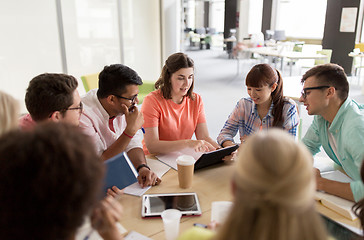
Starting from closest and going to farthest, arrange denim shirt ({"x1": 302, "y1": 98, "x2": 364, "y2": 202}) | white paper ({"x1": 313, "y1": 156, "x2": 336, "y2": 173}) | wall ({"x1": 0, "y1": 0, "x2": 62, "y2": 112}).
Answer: denim shirt ({"x1": 302, "y1": 98, "x2": 364, "y2": 202})
white paper ({"x1": 313, "y1": 156, "x2": 336, "y2": 173})
wall ({"x1": 0, "y1": 0, "x2": 62, "y2": 112})

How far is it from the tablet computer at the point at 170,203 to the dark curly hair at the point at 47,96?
61 cm

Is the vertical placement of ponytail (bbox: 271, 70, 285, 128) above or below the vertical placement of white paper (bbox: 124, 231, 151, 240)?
above

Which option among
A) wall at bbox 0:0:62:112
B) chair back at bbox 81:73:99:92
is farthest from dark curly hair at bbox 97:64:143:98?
wall at bbox 0:0:62:112

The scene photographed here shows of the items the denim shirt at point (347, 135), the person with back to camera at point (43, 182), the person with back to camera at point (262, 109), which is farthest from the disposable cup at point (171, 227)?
the person with back to camera at point (262, 109)

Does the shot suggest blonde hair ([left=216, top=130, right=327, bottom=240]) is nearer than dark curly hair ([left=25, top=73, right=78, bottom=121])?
Yes

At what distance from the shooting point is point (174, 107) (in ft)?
7.18

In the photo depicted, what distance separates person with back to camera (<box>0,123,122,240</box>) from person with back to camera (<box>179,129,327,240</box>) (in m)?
0.32

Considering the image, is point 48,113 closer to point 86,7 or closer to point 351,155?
point 351,155

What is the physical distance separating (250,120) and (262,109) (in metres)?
0.12

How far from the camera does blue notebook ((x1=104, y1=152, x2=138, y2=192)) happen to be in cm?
121

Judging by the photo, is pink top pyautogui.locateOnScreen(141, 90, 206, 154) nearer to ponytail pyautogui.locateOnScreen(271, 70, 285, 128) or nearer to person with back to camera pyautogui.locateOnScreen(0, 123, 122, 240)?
ponytail pyautogui.locateOnScreen(271, 70, 285, 128)

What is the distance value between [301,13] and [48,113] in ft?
A: 40.7

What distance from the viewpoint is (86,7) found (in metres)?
4.43

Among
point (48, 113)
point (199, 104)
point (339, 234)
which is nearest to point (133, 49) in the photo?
point (199, 104)
